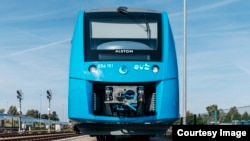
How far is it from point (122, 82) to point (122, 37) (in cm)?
147

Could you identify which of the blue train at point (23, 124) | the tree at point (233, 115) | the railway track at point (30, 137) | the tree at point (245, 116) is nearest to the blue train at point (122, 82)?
the tree at point (245, 116)

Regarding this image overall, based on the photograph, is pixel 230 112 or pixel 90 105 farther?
pixel 230 112

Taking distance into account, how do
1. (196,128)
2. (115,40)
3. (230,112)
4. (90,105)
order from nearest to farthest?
(196,128)
(90,105)
(115,40)
(230,112)

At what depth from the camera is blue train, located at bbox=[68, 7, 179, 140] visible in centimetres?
1106

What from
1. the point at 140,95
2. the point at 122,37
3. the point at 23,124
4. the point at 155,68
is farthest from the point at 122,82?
the point at 23,124

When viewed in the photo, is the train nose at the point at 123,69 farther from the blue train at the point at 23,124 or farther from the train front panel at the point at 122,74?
the blue train at the point at 23,124

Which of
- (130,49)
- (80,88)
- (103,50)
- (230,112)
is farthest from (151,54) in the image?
(230,112)

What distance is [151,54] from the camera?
38.0 feet

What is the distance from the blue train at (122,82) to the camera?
11062 mm

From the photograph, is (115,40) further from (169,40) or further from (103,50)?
(169,40)

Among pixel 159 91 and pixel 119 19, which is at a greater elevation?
pixel 119 19

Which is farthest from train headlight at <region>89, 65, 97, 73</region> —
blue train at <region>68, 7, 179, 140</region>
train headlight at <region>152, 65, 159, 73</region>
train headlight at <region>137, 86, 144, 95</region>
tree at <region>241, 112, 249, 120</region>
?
tree at <region>241, 112, 249, 120</region>

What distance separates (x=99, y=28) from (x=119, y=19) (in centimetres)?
67

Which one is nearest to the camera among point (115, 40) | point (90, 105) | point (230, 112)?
point (90, 105)
